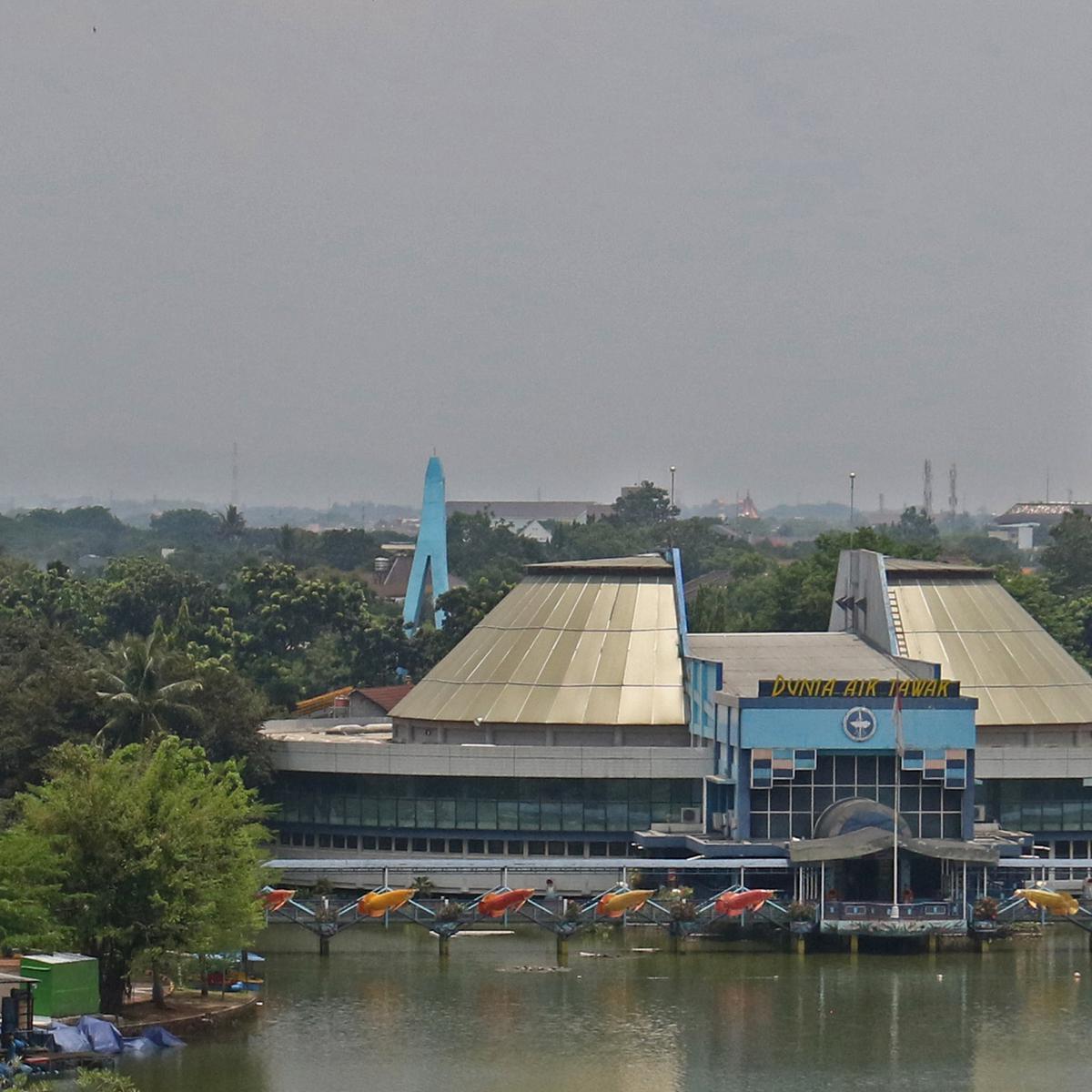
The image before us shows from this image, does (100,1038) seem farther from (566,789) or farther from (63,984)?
(566,789)

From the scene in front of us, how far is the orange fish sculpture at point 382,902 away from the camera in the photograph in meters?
95.1

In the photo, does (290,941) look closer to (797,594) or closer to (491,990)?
(491,990)

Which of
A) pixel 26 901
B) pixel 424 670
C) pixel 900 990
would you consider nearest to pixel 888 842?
pixel 900 990

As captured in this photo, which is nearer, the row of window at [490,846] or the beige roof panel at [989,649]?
the row of window at [490,846]

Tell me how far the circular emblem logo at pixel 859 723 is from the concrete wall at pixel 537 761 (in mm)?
7800

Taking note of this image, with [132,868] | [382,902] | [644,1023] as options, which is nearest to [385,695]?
[382,902]

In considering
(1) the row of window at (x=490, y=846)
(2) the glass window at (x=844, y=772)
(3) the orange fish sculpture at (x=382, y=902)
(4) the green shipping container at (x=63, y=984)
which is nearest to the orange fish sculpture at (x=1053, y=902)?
(2) the glass window at (x=844, y=772)

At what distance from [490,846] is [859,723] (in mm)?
17154

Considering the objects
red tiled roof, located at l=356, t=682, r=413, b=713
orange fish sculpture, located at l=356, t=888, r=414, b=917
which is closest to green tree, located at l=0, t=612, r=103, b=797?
orange fish sculpture, located at l=356, t=888, r=414, b=917

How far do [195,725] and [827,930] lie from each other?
1144 inches

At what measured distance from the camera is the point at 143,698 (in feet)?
359

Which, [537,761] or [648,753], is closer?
[537,761]

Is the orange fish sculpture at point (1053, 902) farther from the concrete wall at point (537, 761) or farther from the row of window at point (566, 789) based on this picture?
the row of window at point (566, 789)

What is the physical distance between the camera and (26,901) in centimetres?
7931
